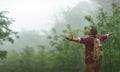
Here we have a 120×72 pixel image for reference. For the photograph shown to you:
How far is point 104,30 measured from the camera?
2444 centimetres

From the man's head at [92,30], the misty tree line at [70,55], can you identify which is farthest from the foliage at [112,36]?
the man's head at [92,30]

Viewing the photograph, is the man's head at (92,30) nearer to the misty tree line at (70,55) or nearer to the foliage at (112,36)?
the misty tree line at (70,55)

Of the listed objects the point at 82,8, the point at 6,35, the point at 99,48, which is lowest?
the point at 99,48

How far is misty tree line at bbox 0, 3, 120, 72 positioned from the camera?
24.7 m

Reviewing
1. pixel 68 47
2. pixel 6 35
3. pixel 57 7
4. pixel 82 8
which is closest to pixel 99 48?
pixel 6 35

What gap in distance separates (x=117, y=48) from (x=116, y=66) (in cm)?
158

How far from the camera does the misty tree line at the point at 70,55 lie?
971 inches

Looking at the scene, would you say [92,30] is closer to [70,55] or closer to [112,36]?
[112,36]

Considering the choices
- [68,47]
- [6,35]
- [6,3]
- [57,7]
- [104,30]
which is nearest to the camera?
[6,35]

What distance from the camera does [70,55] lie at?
30906 mm

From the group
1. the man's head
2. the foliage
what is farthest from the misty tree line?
the man's head

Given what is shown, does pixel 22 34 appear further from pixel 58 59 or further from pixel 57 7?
pixel 58 59

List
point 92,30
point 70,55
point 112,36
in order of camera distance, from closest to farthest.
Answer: point 92,30 < point 112,36 < point 70,55

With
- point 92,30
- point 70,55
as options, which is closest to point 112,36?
point 70,55
